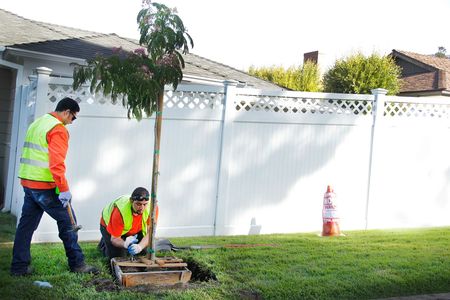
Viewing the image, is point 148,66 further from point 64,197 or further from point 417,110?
point 417,110

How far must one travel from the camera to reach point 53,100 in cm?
716

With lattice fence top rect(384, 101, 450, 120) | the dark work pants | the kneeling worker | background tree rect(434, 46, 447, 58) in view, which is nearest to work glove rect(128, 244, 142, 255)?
the kneeling worker

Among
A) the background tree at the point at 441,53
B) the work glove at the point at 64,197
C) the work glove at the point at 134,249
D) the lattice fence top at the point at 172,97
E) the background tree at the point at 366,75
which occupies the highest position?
the background tree at the point at 441,53

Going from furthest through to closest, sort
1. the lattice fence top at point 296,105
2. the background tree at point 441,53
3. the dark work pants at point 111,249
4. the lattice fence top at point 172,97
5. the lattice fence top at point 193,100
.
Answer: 1. the background tree at point 441,53
2. the lattice fence top at point 296,105
3. the lattice fence top at point 193,100
4. the lattice fence top at point 172,97
5. the dark work pants at point 111,249

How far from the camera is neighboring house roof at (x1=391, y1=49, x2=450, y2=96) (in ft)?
77.5

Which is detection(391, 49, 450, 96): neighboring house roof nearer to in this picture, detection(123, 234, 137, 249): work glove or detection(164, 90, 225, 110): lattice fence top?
detection(164, 90, 225, 110): lattice fence top

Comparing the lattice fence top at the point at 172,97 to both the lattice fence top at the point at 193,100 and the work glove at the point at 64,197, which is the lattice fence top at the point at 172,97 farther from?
the work glove at the point at 64,197

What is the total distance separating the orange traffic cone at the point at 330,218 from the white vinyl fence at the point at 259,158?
272 millimetres

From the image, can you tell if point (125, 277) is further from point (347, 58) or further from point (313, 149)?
point (347, 58)

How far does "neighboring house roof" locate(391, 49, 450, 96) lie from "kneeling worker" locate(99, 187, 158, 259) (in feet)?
64.1

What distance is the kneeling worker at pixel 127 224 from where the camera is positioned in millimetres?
5847

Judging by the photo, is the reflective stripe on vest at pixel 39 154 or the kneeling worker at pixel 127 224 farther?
the kneeling worker at pixel 127 224

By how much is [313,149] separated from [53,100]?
402 cm

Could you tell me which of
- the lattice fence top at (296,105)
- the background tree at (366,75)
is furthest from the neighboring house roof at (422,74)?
the lattice fence top at (296,105)
